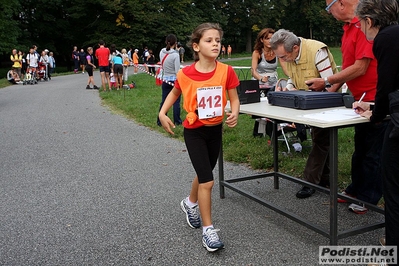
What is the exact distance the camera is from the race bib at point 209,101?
3.61m

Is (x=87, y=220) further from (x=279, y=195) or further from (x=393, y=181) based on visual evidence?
(x=393, y=181)

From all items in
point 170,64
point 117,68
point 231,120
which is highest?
point 170,64

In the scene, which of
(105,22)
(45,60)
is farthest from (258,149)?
(105,22)

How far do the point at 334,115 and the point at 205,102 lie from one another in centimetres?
104

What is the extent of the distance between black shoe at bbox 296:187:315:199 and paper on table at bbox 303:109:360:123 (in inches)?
54.0

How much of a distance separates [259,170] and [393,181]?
3.25 m

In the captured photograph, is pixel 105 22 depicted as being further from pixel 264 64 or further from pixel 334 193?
pixel 334 193

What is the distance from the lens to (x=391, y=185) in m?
2.83

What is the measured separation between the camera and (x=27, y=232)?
13.7ft

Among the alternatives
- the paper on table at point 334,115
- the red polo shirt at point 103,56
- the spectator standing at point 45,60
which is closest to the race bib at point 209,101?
the paper on table at point 334,115

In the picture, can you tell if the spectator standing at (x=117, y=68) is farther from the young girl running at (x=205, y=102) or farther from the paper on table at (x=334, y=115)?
the paper on table at (x=334, y=115)

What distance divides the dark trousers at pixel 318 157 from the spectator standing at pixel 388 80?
5.45ft

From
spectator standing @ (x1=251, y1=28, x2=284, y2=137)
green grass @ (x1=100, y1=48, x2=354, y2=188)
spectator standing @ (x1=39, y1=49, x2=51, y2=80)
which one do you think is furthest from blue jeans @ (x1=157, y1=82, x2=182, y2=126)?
spectator standing @ (x1=39, y1=49, x2=51, y2=80)

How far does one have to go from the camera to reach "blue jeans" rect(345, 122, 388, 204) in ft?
13.2
